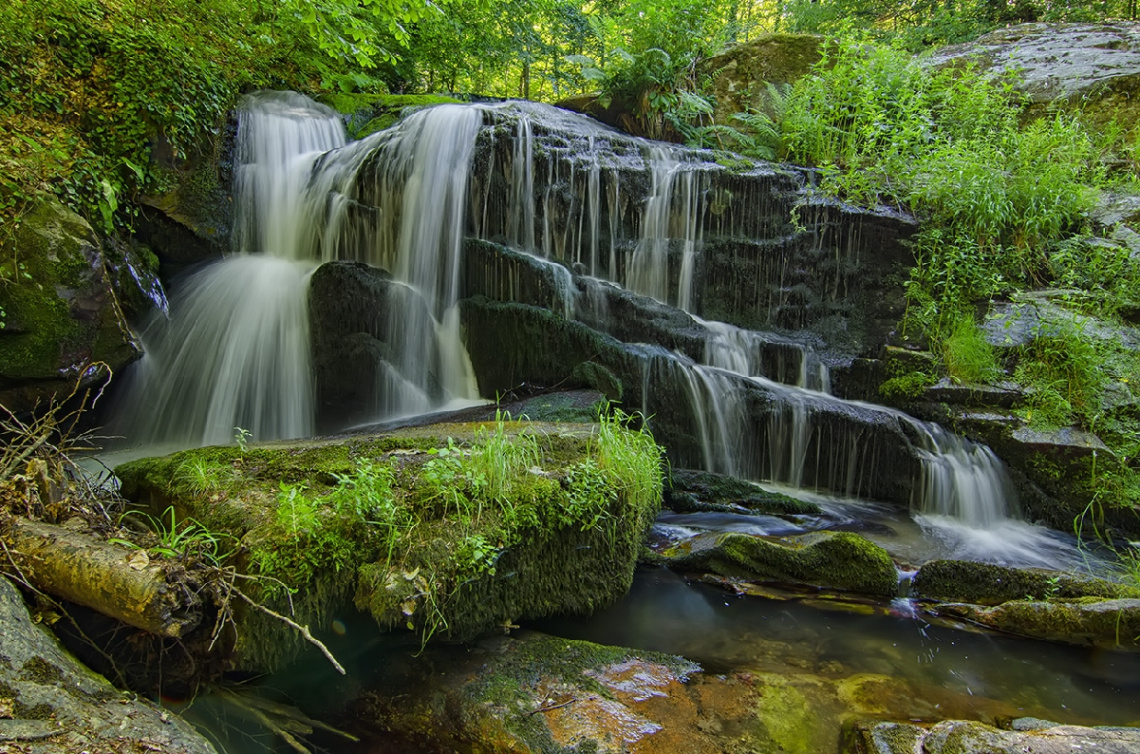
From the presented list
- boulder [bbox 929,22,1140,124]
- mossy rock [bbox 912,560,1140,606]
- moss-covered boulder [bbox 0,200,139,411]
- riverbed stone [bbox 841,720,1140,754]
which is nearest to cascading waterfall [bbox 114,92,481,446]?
moss-covered boulder [bbox 0,200,139,411]

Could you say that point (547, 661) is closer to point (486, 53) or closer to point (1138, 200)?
point (1138, 200)

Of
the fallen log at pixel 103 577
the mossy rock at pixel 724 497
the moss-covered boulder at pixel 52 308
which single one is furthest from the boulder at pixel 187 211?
the mossy rock at pixel 724 497

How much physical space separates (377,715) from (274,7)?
10110 mm

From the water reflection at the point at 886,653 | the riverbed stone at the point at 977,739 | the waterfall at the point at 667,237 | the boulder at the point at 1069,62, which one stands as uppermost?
the boulder at the point at 1069,62

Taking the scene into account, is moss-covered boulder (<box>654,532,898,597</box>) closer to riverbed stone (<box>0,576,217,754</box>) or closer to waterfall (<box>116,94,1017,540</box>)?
waterfall (<box>116,94,1017,540</box>)

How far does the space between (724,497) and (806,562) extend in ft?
5.25

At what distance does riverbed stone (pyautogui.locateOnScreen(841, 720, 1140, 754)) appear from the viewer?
2.25 metres

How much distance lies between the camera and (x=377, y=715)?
2557mm

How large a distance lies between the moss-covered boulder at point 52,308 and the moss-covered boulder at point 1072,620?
6.49 m

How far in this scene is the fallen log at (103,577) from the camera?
6.19 ft

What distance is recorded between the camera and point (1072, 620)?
137 inches

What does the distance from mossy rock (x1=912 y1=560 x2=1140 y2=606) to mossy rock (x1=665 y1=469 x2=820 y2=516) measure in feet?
4.99

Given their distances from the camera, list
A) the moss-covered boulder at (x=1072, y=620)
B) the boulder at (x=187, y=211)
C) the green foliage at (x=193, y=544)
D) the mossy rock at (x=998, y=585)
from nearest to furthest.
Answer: the green foliage at (x=193, y=544) → the moss-covered boulder at (x=1072, y=620) → the mossy rock at (x=998, y=585) → the boulder at (x=187, y=211)

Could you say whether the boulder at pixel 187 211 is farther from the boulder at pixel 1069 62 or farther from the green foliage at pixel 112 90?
the boulder at pixel 1069 62
